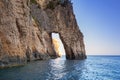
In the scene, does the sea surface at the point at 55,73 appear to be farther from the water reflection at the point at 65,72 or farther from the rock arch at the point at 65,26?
the rock arch at the point at 65,26

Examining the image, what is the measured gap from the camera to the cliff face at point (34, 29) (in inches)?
1468

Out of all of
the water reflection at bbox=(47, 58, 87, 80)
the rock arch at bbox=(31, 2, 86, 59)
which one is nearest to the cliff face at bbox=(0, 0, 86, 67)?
the rock arch at bbox=(31, 2, 86, 59)

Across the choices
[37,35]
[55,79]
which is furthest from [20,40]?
[37,35]

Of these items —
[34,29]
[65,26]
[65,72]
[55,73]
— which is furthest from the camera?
[65,26]

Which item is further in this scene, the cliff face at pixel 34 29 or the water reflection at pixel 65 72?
the cliff face at pixel 34 29

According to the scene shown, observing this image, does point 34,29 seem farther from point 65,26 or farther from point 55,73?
point 55,73

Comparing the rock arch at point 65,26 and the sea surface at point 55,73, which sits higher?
the rock arch at point 65,26

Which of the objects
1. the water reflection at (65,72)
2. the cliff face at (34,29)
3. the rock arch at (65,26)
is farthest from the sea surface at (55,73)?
the rock arch at (65,26)

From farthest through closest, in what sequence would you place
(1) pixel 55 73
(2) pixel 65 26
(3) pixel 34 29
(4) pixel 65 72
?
1. (2) pixel 65 26
2. (3) pixel 34 29
3. (4) pixel 65 72
4. (1) pixel 55 73

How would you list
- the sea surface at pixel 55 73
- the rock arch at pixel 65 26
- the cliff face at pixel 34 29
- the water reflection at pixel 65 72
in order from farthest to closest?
the rock arch at pixel 65 26 < the cliff face at pixel 34 29 < the water reflection at pixel 65 72 < the sea surface at pixel 55 73

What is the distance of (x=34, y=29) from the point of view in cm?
6481

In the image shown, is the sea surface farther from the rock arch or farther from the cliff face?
the rock arch

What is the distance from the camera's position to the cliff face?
122ft

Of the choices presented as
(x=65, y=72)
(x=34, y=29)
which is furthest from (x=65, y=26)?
(x=65, y=72)
